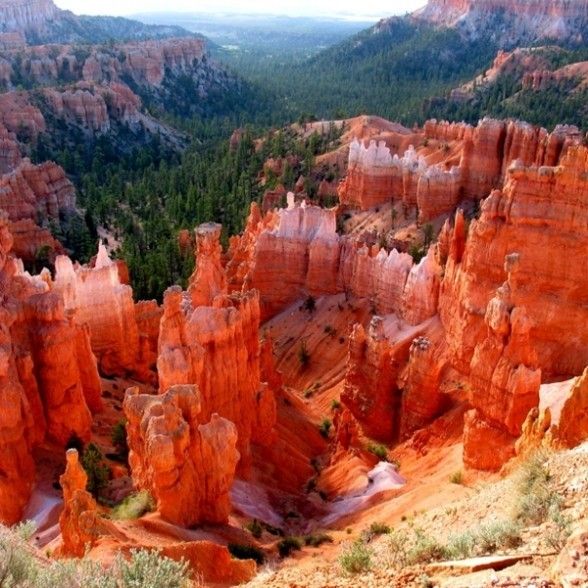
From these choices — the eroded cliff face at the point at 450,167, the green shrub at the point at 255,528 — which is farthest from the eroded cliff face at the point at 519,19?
the green shrub at the point at 255,528

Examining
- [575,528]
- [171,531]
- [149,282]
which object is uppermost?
[575,528]

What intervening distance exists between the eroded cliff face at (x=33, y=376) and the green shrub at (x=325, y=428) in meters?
8.36

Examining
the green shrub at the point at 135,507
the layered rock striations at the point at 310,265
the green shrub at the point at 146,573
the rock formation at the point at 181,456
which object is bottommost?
the layered rock striations at the point at 310,265

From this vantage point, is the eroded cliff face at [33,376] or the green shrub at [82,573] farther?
the eroded cliff face at [33,376]

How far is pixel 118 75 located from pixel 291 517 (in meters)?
98.6

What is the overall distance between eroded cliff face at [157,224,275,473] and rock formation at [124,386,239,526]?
95.0 inches

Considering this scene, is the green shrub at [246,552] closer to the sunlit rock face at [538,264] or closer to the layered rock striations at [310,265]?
the sunlit rock face at [538,264]

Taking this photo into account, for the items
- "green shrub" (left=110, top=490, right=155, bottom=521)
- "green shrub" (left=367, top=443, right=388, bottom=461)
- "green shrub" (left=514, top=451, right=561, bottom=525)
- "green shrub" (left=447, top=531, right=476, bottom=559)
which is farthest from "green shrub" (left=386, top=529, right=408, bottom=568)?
"green shrub" (left=367, top=443, right=388, bottom=461)

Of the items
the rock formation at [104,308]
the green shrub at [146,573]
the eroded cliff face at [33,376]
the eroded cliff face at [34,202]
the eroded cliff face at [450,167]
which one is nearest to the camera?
the green shrub at [146,573]

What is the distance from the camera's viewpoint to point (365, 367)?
81.9 ft

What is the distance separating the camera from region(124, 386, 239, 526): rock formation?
1439 cm

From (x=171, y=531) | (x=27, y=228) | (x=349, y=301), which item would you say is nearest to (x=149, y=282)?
(x=27, y=228)

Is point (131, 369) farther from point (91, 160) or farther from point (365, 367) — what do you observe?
point (91, 160)

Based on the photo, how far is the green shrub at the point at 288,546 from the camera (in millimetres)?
14657
